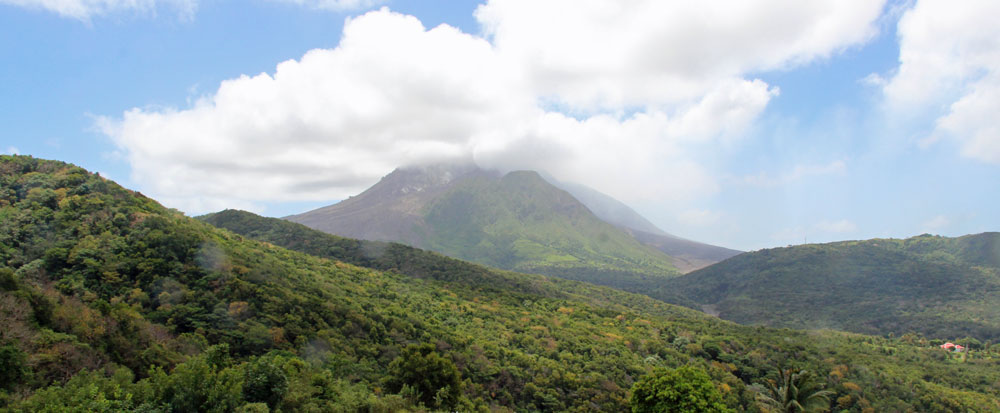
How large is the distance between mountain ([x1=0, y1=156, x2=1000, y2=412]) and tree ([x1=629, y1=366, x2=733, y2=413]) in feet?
14.1

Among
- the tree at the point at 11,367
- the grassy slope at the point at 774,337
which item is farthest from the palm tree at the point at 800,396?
the tree at the point at 11,367

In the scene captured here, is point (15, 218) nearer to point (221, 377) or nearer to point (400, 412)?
point (221, 377)

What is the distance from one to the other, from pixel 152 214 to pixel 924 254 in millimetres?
180971

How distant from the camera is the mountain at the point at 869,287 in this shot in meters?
93.9

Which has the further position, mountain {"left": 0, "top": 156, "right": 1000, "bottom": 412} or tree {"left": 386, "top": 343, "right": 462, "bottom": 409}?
tree {"left": 386, "top": 343, "right": 462, "bottom": 409}

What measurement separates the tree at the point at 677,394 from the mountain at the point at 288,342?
430cm

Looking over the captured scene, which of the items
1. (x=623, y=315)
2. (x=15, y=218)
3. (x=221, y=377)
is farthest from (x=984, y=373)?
(x=15, y=218)

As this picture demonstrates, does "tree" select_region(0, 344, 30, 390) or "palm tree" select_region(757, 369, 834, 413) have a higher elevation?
"tree" select_region(0, 344, 30, 390)

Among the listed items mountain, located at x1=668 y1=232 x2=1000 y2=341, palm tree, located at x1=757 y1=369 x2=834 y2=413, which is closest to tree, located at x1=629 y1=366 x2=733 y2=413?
palm tree, located at x1=757 y1=369 x2=834 y2=413

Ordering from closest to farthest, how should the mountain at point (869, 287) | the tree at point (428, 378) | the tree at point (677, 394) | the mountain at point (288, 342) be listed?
the mountain at point (288, 342), the tree at point (677, 394), the tree at point (428, 378), the mountain at point (869, 287)

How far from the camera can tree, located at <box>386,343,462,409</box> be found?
22.6 meters

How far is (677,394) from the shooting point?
22.2 m

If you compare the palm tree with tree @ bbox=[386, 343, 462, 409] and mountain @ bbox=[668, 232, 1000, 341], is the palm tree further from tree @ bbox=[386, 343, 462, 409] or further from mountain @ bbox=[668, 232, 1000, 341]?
mountain @ bbox=[668, 232, 1000, 341]

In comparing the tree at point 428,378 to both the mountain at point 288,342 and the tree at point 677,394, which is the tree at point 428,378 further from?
the tree at point 677,394
